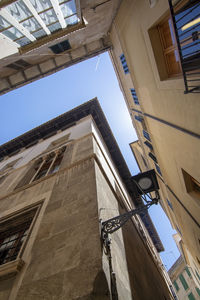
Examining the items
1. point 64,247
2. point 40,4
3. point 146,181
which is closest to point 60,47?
point 40,4

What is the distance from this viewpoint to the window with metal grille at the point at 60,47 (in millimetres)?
8934

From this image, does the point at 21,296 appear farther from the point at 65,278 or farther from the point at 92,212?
the point at 92,212

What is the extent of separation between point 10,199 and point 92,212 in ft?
14.5

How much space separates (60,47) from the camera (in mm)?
9227

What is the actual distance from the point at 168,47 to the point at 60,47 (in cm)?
701

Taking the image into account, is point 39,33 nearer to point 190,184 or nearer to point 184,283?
point 190,184

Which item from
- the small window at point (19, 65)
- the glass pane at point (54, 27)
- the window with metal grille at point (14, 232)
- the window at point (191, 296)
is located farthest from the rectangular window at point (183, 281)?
the glass pane at point (54, 27)

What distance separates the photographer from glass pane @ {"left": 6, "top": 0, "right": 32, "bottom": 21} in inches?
193

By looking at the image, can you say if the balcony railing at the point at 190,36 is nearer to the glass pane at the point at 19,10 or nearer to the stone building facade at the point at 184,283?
the glass pane at the point at 19,10

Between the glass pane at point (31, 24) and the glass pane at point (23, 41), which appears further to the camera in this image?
the glass pane at point (23, 41)

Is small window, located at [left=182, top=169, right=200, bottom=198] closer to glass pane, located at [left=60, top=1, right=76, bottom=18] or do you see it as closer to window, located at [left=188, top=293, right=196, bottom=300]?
glass pane, located at [left=60, top=1, right=76, bottom=18]

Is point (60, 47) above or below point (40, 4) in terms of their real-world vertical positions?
below

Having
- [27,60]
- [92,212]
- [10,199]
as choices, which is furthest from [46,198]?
[27,60]

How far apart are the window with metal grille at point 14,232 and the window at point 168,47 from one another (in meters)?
5.91
